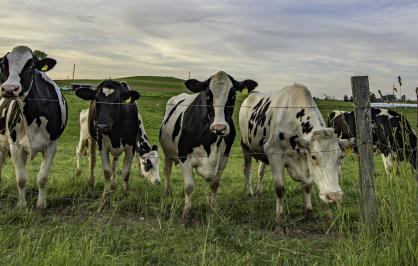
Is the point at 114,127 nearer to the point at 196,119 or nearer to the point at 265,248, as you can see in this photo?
the point at 196,119

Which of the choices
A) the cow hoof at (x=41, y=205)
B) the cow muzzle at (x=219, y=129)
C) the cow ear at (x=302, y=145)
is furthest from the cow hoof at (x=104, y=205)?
the cow ear at (x=302, y=145)

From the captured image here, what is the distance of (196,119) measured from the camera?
7.59 meters

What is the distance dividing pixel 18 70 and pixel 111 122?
1.65 metres

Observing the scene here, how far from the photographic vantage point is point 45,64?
750 centimetres

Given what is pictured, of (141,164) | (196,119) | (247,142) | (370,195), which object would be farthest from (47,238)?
(141,164)

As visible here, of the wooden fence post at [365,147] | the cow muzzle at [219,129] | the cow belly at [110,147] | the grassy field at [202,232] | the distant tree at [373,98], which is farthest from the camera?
the cow belly at [110,147]

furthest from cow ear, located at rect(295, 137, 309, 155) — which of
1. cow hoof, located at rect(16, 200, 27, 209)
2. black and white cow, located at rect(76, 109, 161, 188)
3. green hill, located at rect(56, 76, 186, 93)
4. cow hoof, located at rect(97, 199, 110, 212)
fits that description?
green hill, located at rect(56, 76, 186, 93)

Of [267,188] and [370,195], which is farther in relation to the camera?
[267,188]

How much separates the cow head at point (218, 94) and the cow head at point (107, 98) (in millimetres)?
1205

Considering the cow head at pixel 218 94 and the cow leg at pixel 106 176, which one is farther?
the cow leg at pixel 106 176

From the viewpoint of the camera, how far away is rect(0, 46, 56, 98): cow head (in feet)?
21.0

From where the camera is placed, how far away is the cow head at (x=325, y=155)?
20.9 feet

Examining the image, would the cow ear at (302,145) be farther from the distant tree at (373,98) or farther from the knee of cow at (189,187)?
the knee of cow at (189,187)

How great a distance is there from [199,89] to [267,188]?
334 centimetres
